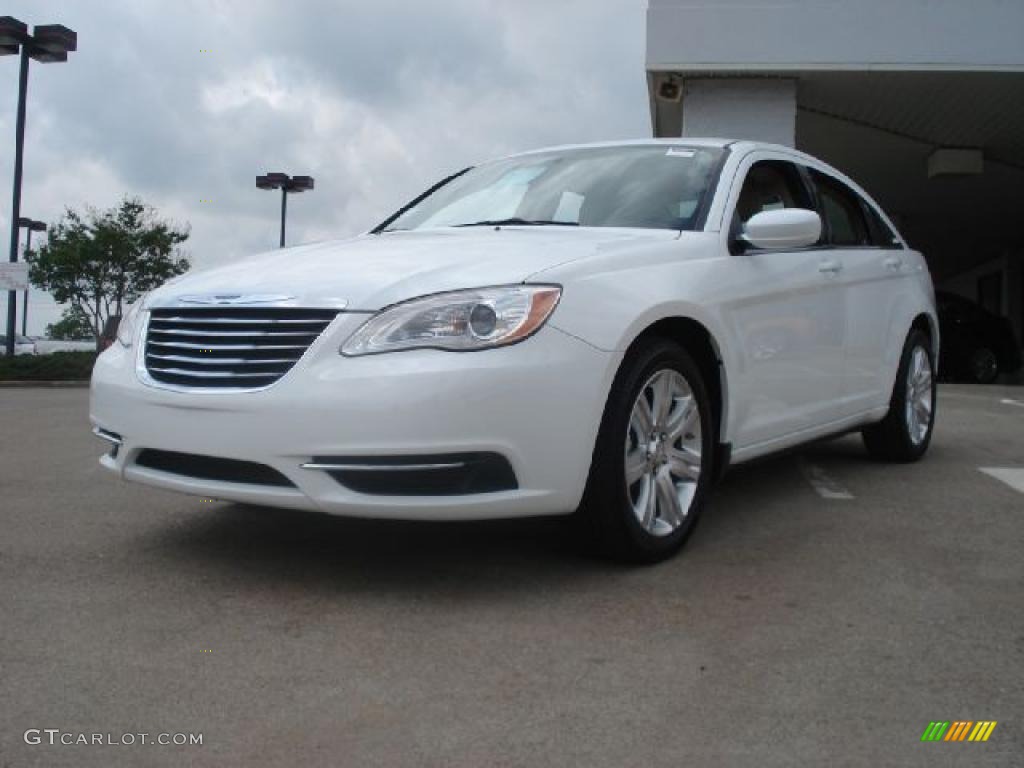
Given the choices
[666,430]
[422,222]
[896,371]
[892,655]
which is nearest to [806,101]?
[896,371]

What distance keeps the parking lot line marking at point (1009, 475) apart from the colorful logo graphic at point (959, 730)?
3.06m

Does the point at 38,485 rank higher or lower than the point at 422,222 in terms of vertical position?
lower

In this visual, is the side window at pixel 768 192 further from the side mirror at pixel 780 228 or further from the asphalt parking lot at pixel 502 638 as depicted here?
the asphalt parking lot at pixel 502 638

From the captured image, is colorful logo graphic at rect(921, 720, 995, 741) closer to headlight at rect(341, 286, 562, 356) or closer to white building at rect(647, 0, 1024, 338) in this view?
headlight at rect(341, 286, 562, 356)

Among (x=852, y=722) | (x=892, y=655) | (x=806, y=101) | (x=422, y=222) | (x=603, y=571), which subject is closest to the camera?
(x=852, y=722)

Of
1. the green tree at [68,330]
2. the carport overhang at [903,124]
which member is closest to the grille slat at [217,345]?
the carport overhang at [903,124]

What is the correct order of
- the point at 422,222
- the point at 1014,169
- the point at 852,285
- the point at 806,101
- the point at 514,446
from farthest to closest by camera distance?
the point at 1014,169 → the point at 806,101 → the point at 852,285 → the point at 422,222 → the point at 514,446

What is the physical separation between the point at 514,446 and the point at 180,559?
4.34 ft

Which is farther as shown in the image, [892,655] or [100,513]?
[100,513]

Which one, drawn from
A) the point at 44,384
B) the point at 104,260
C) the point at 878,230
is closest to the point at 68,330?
the point at 104,260

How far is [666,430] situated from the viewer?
363 centimetres

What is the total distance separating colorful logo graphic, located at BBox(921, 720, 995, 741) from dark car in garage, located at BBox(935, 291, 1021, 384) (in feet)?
51.9

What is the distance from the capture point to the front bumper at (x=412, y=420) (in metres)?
2.96

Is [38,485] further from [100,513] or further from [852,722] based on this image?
[852,722]
